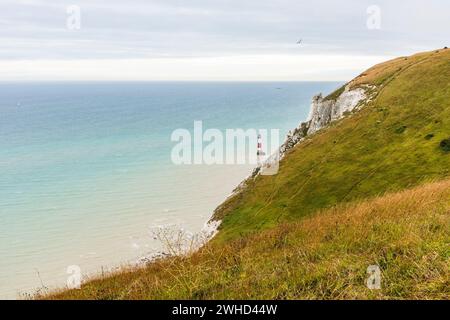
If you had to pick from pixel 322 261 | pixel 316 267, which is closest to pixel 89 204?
pixel 322 261

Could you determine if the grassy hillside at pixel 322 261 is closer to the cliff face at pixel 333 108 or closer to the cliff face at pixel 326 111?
the cliff face at pixel 326 111

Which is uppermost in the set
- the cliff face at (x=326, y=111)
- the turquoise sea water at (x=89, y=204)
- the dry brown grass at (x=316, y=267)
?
the cliff face at (x=326, y=111)

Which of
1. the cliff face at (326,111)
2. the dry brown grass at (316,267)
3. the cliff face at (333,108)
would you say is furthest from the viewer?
the cliff face at (333,108)

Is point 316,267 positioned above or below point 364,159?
below

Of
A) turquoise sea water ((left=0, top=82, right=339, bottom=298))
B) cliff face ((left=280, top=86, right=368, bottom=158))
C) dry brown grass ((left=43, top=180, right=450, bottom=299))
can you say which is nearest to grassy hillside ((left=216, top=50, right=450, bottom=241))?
cliff face ((left=280, top=86, right=368, bottom=158))

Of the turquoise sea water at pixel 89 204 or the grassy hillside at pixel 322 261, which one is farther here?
the turquoise sea water at pixel 89 204

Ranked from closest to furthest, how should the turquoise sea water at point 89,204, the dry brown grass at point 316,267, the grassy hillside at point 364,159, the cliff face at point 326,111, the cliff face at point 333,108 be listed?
the dry brown grass at point 316,267 → the grassy hillside at point 364,159 → the turquoise sea water at point 89,204 → the cliff face at point 326,111 → the cliff face at point 333,108

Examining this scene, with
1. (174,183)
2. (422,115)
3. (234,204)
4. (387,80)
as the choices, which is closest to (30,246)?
(234,204)

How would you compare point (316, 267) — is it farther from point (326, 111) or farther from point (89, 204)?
point (89, 204)

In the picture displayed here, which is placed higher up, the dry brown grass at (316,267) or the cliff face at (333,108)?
the cliff face at (333,108)

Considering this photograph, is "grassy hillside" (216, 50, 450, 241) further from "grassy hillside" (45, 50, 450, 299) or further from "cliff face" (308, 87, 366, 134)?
"grassy hillside" (45, 50, 450, 299)

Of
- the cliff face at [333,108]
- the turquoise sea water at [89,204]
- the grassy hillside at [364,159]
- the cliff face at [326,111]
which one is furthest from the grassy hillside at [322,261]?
the cliff face at [333,108]

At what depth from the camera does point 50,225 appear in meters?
78.5

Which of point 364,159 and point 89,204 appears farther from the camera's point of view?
point 89,204
